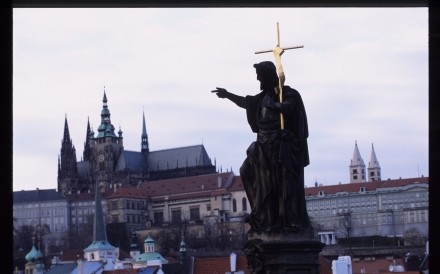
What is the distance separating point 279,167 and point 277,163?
20 millimetres

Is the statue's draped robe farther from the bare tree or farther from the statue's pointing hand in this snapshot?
the bare tree

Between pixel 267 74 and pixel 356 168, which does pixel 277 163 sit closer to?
pixel 267 74

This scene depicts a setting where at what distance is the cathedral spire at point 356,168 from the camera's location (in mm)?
114250

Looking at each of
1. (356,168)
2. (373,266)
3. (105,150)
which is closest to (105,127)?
(105,150)

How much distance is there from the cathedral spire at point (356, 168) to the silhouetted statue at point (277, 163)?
109 metres

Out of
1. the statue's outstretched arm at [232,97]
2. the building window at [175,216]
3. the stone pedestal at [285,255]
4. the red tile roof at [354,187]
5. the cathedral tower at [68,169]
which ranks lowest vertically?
the stone pedestal at [285,255]

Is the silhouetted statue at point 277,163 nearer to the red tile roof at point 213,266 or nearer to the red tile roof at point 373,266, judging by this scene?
the red tile roof at point 213,266

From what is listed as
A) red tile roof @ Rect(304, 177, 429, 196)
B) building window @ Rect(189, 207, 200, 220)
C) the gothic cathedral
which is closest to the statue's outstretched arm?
red tile roof @ Rect(304, 177, 429, 196)

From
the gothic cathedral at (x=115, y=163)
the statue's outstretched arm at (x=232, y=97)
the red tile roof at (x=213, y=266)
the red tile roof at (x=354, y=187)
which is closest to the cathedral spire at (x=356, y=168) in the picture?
the red tile roof at (x=354, y=187)

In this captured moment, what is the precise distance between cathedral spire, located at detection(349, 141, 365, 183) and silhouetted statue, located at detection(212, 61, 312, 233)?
10928cm

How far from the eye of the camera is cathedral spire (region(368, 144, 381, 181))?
4466 inches

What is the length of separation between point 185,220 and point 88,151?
21.8 metres

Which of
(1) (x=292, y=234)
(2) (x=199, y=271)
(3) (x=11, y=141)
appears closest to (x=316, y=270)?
(1) (x=292, y=234)
